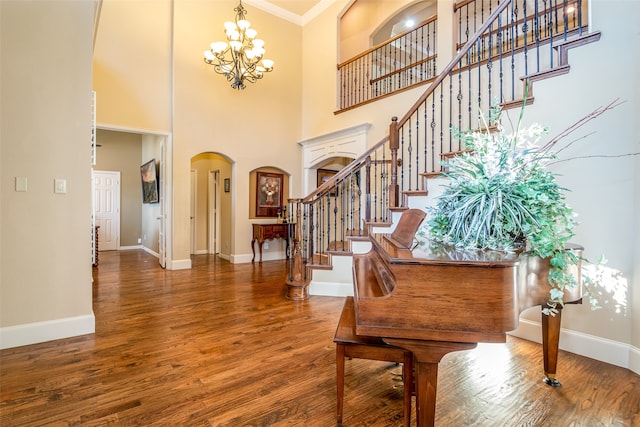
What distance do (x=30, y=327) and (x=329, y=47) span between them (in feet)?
21.0

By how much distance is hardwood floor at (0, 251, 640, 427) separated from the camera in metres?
1.61

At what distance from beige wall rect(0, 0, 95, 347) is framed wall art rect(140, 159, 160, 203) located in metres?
4.03

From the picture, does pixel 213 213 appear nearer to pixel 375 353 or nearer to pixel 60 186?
pixel 60 186

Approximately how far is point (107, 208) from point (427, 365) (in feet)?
29.0

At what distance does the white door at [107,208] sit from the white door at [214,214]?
2632mm

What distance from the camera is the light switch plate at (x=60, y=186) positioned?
248cm

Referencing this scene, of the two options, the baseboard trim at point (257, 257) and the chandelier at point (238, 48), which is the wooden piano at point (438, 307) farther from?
the baseboard trim at point (257, 257)

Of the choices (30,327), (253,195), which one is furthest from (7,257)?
(253,195)

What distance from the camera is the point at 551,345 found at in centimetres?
190

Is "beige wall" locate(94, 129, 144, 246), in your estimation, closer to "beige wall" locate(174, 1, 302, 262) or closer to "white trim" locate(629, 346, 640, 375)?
"beige wall" locate(174, 1, 302, 262)

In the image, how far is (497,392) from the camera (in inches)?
72.3

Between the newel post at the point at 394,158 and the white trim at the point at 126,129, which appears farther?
the white trim at the point at 126,129

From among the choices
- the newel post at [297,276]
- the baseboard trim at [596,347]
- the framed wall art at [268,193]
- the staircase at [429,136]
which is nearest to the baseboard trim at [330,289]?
the staircase at [429,136]

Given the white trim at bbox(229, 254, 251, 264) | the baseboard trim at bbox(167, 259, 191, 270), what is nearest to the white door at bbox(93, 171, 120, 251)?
the baseboard trim at bbox(167, 259, 191, 270)
